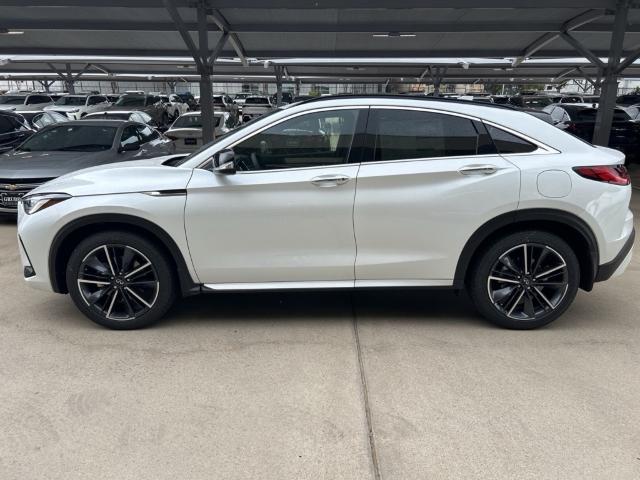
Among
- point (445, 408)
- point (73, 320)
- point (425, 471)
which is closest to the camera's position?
point (425, 471)

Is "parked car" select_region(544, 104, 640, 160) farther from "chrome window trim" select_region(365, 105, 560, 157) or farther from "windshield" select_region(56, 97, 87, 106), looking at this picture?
"windshield" select_region(56, 97, 87, 106)

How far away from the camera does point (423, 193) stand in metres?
3.84

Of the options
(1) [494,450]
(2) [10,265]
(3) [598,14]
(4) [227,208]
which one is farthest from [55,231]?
(3) [598,14]

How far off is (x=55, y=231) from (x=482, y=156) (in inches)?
128

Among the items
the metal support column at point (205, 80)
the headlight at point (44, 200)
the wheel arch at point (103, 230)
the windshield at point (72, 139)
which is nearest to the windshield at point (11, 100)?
the metal support column at point (205, 80)

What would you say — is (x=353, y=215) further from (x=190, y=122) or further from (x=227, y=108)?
(x=227, y=108)

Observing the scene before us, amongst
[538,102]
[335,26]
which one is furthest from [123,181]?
[538,102]

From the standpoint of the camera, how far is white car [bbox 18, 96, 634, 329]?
3832 mm

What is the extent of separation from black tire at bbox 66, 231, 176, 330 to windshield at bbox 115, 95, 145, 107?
22.9 meters

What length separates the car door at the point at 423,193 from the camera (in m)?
3.83

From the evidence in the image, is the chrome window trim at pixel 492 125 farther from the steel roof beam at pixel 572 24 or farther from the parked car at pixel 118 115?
the parked car at pixel 118 115

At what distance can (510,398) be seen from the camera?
10.4 feet

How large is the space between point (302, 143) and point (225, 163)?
609mm

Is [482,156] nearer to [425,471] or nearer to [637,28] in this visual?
[425,471]
